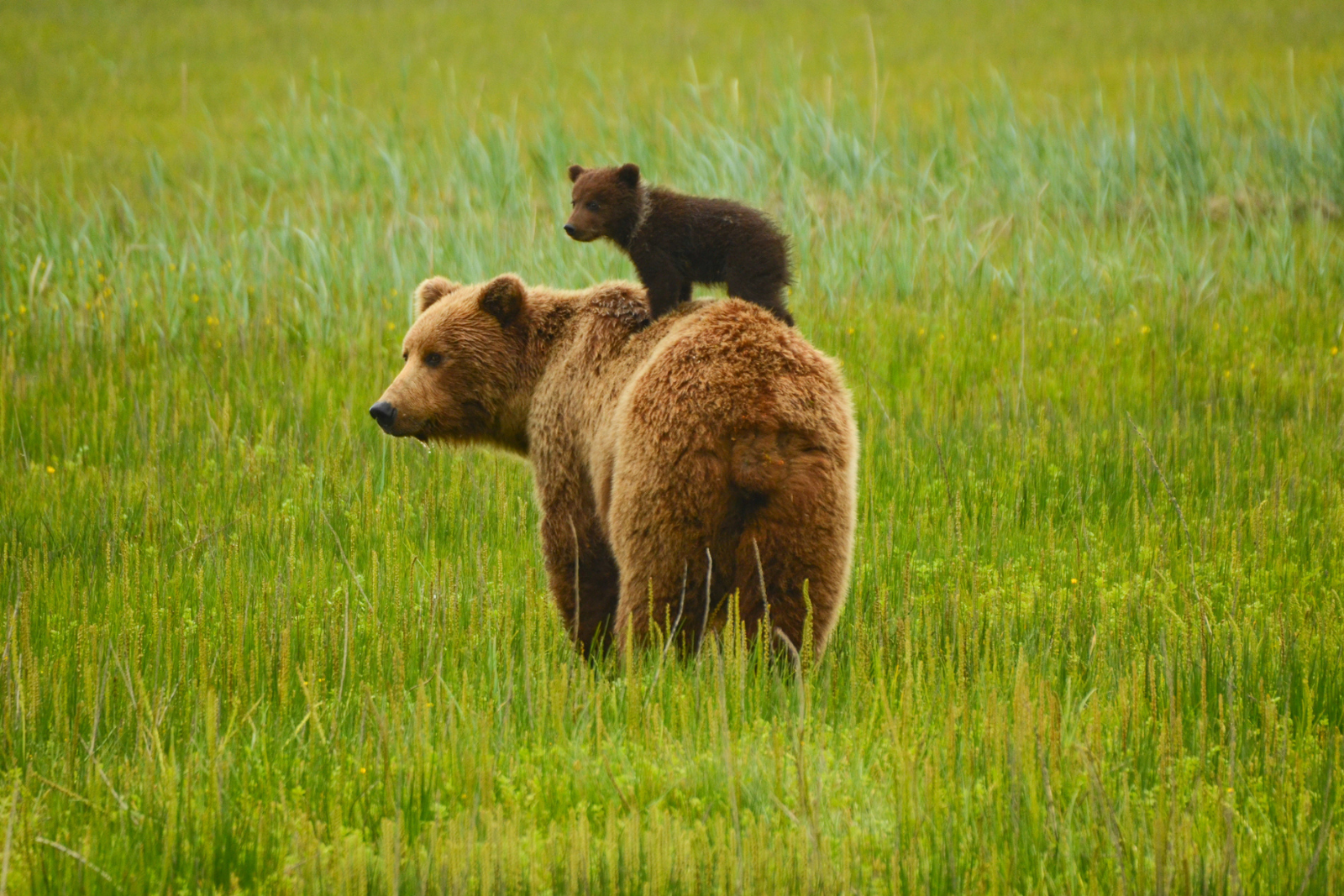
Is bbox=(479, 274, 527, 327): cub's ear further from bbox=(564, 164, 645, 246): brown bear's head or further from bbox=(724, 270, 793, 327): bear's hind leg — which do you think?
bbox=(724, 270, 793, 327): bear's hind leg

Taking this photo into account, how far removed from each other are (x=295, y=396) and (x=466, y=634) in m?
3.25

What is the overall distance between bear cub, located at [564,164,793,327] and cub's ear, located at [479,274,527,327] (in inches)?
19.8

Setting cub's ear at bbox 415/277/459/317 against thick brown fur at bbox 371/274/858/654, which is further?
cub's ear at bbox 415/277/459/317

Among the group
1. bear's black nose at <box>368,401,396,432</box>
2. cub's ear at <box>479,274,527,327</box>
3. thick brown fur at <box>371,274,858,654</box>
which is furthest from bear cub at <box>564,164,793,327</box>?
bear's black nose at <box>368,401,396,432</box>

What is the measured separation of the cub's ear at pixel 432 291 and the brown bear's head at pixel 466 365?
0.32 metres

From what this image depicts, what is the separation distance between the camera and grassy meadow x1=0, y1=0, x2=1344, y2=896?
3.10 m

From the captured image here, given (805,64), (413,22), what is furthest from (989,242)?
(413,22)

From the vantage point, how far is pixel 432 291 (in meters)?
5.31

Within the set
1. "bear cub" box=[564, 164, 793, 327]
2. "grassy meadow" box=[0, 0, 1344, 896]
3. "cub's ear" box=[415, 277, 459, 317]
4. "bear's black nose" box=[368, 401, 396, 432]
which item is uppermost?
"bear cub" box=[564, 164, 793, 327]

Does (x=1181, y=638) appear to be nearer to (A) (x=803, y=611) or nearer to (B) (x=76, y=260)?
(A) (x=803, y=611)

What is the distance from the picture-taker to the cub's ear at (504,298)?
481 centimetres

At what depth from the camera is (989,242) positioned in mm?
9922

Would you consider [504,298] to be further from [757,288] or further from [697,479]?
[697,479]

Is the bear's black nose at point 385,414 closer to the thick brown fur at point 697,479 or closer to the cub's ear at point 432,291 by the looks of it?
the thick brown fur at point 697,479
